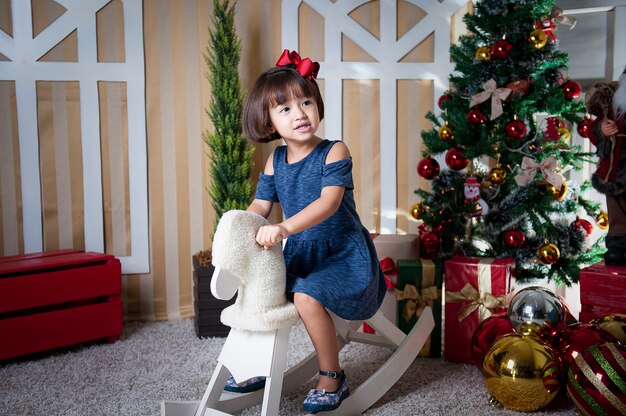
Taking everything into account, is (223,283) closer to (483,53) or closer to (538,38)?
(483,53)

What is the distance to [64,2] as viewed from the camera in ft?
8.79

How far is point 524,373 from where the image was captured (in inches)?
66.4

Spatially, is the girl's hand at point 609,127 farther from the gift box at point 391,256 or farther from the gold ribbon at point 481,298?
the gift box at point 391,256

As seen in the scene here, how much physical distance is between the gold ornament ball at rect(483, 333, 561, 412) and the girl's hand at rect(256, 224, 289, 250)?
731 mm

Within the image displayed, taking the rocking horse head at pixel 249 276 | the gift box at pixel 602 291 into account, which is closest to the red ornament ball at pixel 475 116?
the gift box at pixel 602 291

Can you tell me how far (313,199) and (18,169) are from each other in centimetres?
162

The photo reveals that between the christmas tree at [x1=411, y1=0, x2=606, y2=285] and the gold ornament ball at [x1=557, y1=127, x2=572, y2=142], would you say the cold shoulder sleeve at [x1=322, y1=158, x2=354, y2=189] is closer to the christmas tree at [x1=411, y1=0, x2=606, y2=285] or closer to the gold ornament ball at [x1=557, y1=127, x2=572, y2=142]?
the christmas tree at [x1=411, y1=0, x2=606, y2=285]

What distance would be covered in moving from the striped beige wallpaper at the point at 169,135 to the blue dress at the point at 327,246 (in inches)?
42.5

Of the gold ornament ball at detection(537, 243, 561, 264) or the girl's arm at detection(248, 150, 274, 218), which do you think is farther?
the gold ornament ball at detection(537, 243, 561, 264)

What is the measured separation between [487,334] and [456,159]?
0.72 meters

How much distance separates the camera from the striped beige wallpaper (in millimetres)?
2727

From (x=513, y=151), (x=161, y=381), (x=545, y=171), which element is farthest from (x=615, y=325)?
(x=161, y=381)

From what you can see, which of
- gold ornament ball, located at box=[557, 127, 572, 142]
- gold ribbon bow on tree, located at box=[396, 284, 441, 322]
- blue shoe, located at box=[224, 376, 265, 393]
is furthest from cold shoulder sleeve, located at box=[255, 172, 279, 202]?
gold ornament ball, located at box=[557, 127, 572, 142]

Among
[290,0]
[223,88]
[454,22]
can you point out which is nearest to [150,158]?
[223,88]
